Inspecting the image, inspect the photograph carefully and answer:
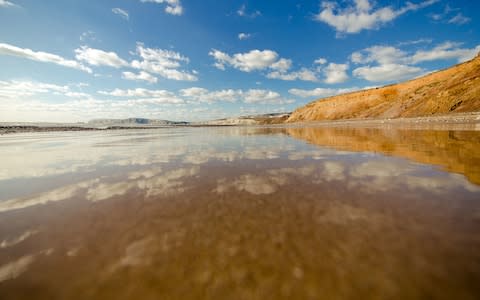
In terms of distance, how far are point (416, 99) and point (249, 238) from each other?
6021 cm

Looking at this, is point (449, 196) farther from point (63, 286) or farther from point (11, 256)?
point (11, 256)

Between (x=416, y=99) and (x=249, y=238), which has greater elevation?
(x=416, y=99)

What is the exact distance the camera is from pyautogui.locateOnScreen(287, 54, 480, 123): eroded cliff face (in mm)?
35463

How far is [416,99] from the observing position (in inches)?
1841

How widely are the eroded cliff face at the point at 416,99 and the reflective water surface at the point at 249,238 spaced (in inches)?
1639

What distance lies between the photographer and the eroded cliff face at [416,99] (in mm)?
35463

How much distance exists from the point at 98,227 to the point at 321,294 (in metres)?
3.74

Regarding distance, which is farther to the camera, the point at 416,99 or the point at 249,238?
the point at 416,99

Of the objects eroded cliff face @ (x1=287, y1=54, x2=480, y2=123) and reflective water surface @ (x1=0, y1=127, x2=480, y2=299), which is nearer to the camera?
reflective water surface @ (x1=0, y1=127, x2=480, y2=299)

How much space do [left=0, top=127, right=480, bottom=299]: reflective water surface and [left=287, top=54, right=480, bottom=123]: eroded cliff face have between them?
1639 inches

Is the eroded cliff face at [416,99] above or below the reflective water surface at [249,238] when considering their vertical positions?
above

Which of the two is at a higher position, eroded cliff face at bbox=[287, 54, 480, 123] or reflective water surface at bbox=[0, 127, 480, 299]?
eroded cliff face at bbox=[287, 54, 480, 123]

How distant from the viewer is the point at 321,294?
6.85 ft

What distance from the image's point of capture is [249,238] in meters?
3.15
